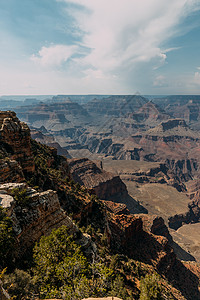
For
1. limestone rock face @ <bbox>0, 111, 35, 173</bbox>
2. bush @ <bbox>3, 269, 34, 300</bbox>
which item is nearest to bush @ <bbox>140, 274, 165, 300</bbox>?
bush @ <bbox>3, 269, 34, 300</bbox>

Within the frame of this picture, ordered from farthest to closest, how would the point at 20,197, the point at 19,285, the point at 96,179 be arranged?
the point at 96,179 < the point at 20,197 < the point at 19,285

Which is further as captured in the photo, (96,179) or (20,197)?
(96,179)

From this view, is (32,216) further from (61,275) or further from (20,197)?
(61,275)

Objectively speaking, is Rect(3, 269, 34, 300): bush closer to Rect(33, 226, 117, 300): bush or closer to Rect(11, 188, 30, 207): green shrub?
Rect(33, 226, 117, 300): bush

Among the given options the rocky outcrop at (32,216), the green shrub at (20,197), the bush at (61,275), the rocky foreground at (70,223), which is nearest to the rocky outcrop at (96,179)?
the rocky foreground at (70,223)

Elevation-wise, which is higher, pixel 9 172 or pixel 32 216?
pixel 9 172

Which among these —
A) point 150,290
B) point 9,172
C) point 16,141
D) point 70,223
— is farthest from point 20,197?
point 150,290

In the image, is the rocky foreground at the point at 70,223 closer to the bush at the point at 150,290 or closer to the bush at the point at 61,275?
the bush at the point at 150,290
